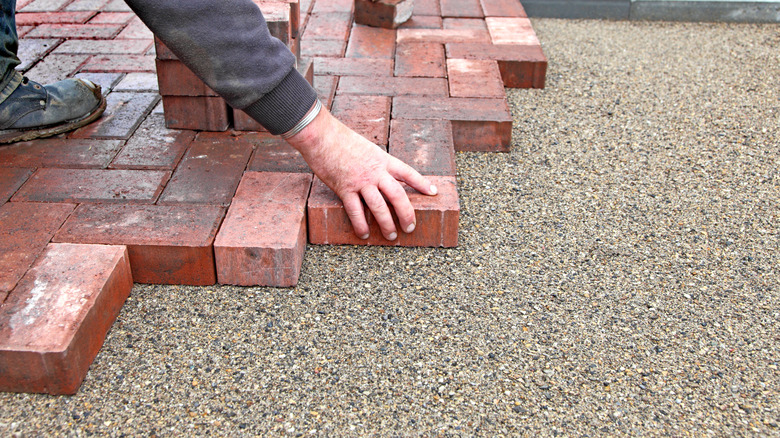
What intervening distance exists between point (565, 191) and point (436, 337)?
0.92 metres

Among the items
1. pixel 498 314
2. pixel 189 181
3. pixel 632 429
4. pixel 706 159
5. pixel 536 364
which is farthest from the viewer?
Result: pixel 706 159

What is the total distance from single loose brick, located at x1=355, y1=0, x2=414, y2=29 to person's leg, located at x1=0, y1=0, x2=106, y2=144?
1592 millimetres

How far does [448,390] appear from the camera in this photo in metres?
1.55

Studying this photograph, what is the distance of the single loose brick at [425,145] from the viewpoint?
7.36 feet

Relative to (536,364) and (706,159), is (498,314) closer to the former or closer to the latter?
(536,364)

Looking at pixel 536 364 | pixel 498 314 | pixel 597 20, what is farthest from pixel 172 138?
pixel 597 20

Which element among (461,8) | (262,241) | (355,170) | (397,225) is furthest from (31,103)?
(461,8)

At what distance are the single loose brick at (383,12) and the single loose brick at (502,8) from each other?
0.50 meters

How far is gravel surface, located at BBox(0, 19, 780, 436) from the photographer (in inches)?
58.3

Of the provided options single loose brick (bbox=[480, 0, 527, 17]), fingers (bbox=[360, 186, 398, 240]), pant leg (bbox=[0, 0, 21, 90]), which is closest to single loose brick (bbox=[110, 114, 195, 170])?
pant leg (bbox=[0, 0, 21, 90])

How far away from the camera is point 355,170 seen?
1.90m

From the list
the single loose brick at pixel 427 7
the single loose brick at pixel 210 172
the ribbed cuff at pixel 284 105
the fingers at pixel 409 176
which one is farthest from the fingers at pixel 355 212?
the single loose brick at pixel 427 7

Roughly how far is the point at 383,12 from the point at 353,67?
2.05 feet

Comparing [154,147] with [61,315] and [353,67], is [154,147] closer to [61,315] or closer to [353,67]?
[61,315]
